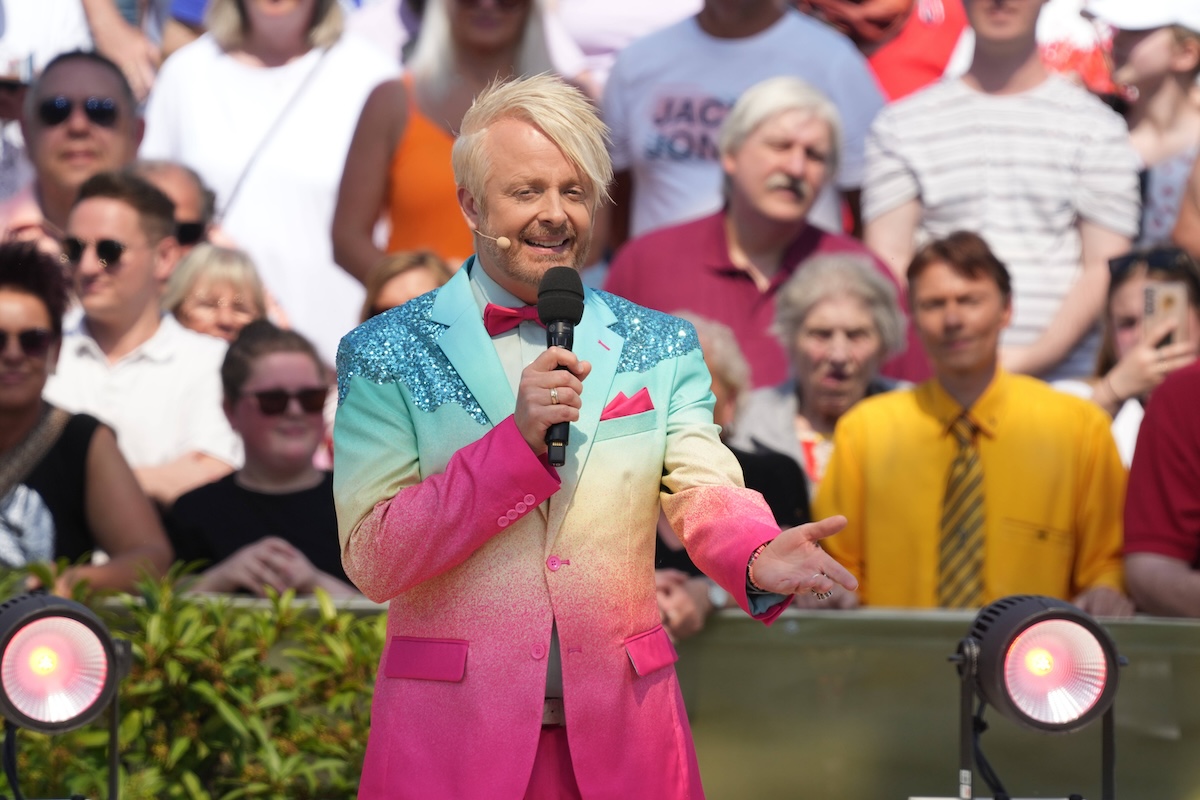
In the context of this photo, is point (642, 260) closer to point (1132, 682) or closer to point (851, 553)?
point (851, 553)

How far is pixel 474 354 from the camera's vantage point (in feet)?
8.09

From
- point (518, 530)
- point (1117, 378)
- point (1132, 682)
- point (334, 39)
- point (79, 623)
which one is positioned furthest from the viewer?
point (334, 39)

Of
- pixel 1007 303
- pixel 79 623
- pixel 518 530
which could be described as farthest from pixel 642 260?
pixel 518 530

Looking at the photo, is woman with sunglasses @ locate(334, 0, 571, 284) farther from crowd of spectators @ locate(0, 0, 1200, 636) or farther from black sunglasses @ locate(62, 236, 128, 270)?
black sunglasses @ locate(62, 236, 128, 270)

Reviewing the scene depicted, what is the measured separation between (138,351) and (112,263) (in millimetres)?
342

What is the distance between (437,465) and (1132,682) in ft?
7.10

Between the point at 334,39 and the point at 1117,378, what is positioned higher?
the point at 334,39

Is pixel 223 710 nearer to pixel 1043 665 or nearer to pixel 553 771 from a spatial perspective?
pixel 553 771

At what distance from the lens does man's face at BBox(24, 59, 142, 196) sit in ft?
18.8

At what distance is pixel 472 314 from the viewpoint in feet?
8.21

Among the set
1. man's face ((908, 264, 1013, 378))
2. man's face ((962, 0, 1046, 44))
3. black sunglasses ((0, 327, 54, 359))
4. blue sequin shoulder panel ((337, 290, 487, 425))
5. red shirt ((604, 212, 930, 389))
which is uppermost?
man's face ((962, 0, 1046, 44))

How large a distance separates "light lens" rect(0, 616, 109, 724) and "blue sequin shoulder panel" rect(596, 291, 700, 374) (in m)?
1.30

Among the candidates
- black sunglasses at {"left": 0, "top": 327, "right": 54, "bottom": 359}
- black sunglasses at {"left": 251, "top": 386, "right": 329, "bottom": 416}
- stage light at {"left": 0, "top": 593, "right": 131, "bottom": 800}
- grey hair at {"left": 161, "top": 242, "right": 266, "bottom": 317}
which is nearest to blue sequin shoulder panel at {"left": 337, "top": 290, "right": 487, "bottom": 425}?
stage light at {"left": 0, "top": 593, "right": 131, "bottom": 800}

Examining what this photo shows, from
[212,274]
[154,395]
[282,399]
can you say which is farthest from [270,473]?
[212,274]
